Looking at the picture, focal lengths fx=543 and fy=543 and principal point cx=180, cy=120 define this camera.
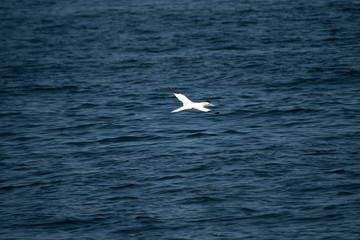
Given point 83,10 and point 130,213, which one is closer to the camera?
point 130,213

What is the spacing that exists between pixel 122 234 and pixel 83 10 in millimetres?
47712

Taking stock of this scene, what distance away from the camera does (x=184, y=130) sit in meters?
29.1

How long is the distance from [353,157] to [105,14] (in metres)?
40.9

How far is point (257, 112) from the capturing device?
3098 cm

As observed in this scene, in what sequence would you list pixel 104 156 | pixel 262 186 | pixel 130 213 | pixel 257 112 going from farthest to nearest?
pixel 257 112 < pixel 104 156 < pixel 262 186 < pixel 130 213

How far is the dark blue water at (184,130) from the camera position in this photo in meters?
20.6

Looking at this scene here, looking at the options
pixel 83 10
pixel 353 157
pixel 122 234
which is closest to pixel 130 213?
pixel 122 234

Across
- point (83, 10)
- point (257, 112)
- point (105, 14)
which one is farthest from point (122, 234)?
point (83, 10)

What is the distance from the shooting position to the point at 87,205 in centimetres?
2173

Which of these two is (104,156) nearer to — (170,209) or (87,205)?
(87,205)

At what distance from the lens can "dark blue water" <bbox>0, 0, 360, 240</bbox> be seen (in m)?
20.6

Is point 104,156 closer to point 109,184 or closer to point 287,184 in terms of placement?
point 109,184

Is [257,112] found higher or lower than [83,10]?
lower

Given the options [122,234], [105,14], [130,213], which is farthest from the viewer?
[105,14]
